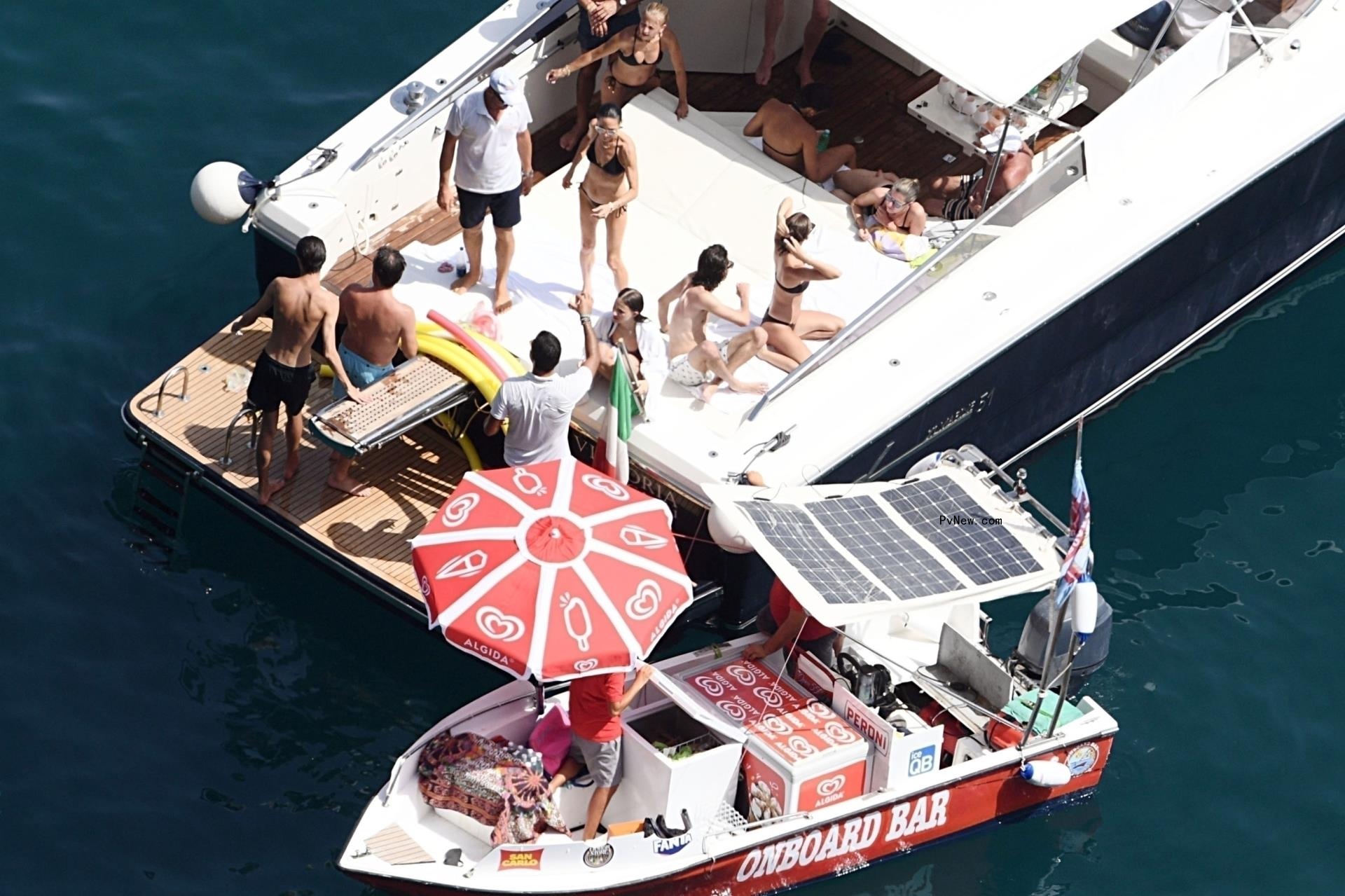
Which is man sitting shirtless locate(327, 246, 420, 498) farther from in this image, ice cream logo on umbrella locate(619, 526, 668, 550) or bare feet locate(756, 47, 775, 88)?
bare feet locate(756, 47, 775, 88)

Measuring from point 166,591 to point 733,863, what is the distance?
158 inches

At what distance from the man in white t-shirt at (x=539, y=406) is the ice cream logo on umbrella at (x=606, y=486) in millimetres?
678

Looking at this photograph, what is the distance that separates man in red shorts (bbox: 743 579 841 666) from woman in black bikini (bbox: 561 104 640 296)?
2.39 metres

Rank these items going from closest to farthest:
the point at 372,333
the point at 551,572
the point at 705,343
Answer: the point at 551,572, the point at 372,333, the point at 705,343

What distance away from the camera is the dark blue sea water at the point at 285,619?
45.8ft

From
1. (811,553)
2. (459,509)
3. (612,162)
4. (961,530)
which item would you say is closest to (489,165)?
(612,162)

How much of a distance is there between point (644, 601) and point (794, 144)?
179 inches

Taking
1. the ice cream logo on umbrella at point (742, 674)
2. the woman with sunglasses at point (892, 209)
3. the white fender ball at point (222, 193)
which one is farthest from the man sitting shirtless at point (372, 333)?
the woman with sunglasses at point (892, 209)

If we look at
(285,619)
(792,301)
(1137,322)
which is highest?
(792,301)

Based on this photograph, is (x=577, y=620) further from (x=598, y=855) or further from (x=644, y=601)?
(x=598, y=855)

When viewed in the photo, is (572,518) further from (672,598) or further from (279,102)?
(279,102)

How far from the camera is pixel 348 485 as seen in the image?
14.5 m

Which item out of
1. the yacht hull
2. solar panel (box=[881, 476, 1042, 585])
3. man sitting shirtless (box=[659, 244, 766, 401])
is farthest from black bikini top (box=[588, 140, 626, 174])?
solar panel (box=[881, 476, 1042, 585])

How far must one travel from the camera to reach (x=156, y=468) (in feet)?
48.5
